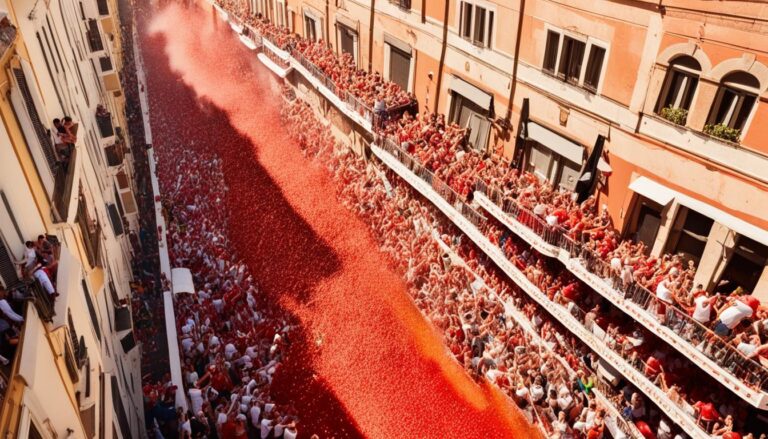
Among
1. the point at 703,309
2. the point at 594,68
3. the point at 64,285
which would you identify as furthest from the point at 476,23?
the point at 64,285

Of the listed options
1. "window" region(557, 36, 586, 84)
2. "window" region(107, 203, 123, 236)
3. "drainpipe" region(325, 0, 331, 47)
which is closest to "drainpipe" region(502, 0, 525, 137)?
"window" region(557, 36, 586, 84)

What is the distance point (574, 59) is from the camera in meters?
15.9

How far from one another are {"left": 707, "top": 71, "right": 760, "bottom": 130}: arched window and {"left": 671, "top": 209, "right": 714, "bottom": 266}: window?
7.91 ft

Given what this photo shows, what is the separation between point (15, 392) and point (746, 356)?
12.9m

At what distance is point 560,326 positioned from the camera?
1606cm

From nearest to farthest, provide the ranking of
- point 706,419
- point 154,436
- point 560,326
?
point 706,419
point 154,436
point 560,326

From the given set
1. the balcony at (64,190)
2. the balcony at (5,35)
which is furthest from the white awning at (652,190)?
the balcony at (5,35)

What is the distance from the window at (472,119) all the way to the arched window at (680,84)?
6921mm

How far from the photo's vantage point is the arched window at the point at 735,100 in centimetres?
1167

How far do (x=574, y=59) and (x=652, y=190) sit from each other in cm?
467

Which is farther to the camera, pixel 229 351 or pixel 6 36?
pixel 229 351

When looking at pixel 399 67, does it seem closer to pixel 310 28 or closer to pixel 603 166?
pixel 310 28

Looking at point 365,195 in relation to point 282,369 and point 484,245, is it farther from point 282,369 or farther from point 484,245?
point 282,369

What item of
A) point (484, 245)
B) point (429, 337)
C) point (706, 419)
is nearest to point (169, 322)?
point (429, 337)
